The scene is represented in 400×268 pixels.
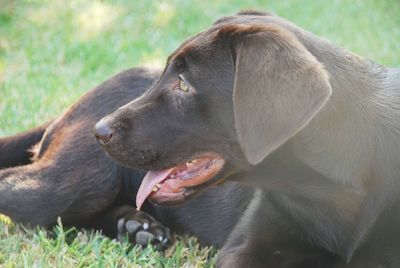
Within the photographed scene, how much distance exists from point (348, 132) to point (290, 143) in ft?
0.65

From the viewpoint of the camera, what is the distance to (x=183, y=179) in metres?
2.86

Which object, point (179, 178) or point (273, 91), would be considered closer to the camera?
point (273, 91)

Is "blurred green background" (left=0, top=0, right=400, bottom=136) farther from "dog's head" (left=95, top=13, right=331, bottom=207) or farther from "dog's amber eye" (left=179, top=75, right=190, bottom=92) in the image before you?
"dog's amber eye" (left=179, top=75, right=190, bottom=92)

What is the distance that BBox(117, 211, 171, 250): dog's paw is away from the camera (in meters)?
3.47

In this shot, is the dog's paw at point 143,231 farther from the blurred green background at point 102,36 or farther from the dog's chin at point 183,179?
the blurred green background at point 102,36

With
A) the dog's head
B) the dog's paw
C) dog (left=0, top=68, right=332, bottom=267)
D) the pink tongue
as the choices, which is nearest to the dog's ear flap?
the dog's head

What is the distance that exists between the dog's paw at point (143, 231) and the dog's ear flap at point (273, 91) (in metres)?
1.12

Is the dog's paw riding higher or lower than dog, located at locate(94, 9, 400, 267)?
lower

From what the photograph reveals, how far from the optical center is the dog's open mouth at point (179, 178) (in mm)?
2781

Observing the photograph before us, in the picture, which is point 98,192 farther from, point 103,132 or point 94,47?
Result: point 94,47

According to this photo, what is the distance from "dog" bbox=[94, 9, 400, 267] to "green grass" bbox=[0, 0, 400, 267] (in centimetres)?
52

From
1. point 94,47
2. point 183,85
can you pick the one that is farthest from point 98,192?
point 94,47

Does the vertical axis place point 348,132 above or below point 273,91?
below

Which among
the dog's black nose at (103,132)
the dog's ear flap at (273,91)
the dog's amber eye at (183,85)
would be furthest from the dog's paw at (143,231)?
the dog's ear flap at (273,91)
